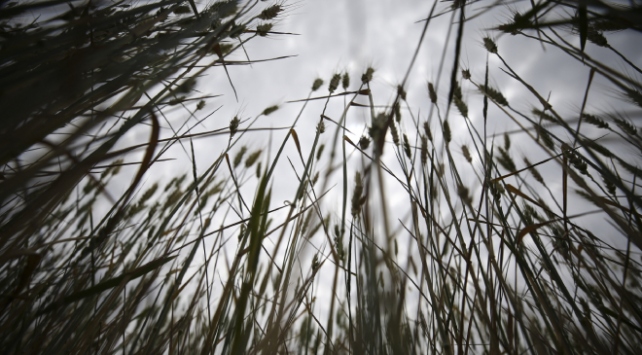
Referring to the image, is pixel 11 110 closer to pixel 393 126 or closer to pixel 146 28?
pixel 146 28

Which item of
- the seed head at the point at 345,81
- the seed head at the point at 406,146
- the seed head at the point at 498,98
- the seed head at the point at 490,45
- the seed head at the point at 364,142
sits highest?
the seed head at the point at 345,81

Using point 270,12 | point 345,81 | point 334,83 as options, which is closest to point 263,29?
point 270,12

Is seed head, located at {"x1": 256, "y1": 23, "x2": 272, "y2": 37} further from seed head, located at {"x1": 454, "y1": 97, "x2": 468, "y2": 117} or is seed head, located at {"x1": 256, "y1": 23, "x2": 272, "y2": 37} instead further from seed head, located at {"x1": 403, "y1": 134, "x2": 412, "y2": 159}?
seed head, located at {"x1": 454, "y1": 97, "x2": 468, "y2": 117}

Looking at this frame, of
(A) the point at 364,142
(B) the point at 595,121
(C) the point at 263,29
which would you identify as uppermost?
(B) the point at 595,121

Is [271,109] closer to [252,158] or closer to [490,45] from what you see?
[252,158]

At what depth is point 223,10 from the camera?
2.37ft

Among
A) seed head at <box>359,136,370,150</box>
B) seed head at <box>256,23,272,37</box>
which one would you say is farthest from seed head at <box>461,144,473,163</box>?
seed head at <box>256,23,272,37</box>

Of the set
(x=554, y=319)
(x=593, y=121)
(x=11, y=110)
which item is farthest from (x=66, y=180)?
(x=593, y=121)

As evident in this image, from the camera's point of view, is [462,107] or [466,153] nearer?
[462,107]

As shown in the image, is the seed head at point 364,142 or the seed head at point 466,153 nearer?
the seed head at point 364,142

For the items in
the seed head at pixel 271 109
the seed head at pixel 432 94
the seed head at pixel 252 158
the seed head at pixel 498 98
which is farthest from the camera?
the seed head at pixel 252 158

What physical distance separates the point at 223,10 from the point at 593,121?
117cm

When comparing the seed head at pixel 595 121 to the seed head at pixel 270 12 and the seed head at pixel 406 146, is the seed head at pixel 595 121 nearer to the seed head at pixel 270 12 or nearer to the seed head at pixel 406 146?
the seed head at pixel 406 146

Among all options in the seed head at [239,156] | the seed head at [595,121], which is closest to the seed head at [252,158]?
the seed head at [239,156]
